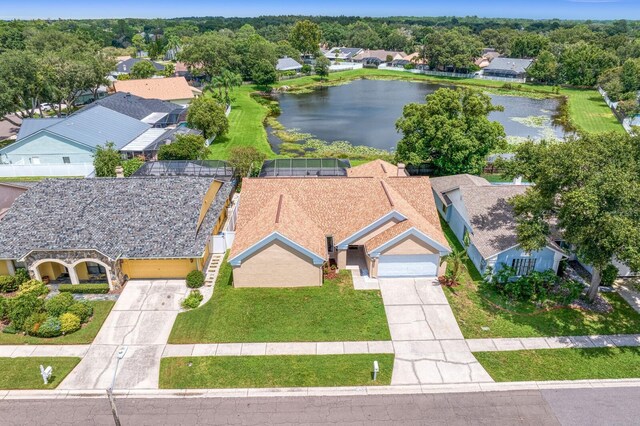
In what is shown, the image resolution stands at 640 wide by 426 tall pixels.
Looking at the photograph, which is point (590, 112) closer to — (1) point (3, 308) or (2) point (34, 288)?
(2) point (34, 288)

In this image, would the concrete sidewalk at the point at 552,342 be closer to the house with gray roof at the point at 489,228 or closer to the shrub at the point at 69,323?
the house with gray roof at the point at 489,228

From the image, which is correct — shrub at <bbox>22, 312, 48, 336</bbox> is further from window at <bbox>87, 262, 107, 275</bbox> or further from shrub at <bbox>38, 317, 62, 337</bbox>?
window at <bbox>87, 262, 107, 275</bbox>

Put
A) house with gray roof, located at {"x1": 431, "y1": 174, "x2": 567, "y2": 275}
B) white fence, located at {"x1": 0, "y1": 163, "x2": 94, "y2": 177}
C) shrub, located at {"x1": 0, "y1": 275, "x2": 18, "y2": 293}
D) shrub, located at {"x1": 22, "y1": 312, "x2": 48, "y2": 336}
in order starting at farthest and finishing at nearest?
white fence, located at {"x1": 0, "y1": 163, "x2": 94, "y2": 177} < house with gray roof, located at {"x1": 431, "y1": 174, "x2": 567, "y2": 275} < shrub, located at {"x1": 0, "y1": 275, "x2": 18, "y2": 293} < shrub, located at {"x1": 22, "y1": 312, "x2": 48, "y2": 336}

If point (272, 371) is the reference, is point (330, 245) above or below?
above

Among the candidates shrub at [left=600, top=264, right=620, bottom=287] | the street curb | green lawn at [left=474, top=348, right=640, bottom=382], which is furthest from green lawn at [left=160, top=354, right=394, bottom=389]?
shrub at [left=600, top=264, right=620, bottom=287]

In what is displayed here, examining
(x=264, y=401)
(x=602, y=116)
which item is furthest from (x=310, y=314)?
(x=602, y=116)

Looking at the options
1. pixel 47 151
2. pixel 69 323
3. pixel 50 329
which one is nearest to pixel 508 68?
pixel 47 151
